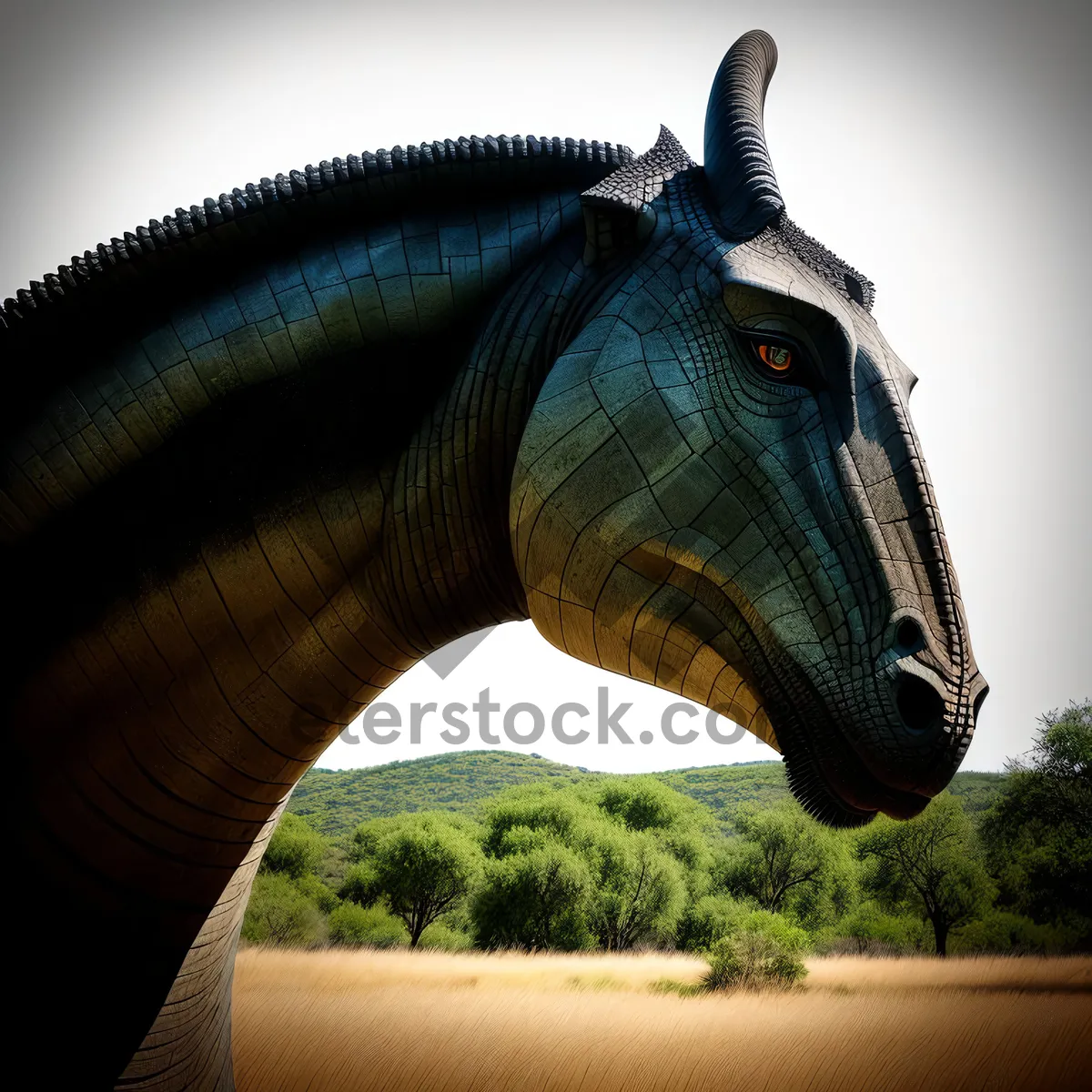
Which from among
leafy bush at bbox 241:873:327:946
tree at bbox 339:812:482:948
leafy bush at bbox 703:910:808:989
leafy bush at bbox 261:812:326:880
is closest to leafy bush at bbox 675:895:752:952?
leafy bush at bbox 703:910:808:989

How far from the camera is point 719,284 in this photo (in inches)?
62.4

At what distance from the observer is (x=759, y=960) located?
57.9ft

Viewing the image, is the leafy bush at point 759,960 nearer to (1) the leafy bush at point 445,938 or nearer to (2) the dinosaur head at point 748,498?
(1) the leafy bush at point 445,938

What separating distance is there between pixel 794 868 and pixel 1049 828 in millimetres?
7454

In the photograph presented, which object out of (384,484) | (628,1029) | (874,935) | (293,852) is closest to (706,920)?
(874,935)

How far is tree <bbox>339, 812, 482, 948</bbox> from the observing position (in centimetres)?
2522

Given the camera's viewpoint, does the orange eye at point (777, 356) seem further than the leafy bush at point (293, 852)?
No

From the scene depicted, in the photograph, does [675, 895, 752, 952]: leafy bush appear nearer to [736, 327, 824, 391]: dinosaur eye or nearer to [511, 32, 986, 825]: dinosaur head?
[511, 32, 986, 825]: dinosaur head

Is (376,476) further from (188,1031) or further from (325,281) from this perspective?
(188,1031)

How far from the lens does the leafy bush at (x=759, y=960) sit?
16.9 metres

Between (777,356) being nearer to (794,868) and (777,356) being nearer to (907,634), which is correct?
(907,634)

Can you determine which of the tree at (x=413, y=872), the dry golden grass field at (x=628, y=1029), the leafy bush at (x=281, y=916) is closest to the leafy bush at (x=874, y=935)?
the dry golden grass field at (x=628, y=1029)

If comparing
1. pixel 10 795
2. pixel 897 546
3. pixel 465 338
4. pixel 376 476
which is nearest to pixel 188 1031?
pixel 10 795

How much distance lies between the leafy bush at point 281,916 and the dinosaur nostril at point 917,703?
19.1 metres
